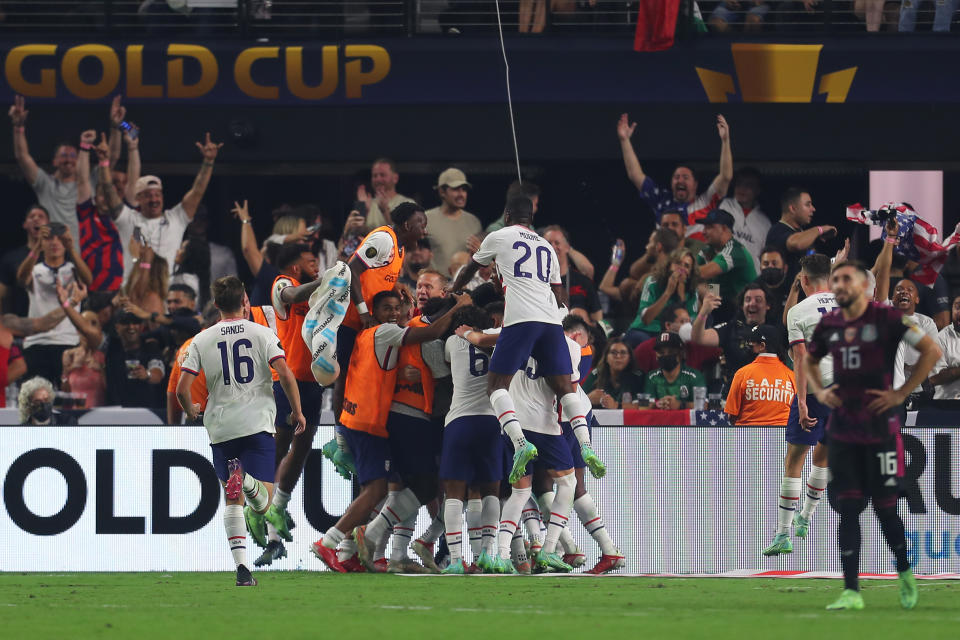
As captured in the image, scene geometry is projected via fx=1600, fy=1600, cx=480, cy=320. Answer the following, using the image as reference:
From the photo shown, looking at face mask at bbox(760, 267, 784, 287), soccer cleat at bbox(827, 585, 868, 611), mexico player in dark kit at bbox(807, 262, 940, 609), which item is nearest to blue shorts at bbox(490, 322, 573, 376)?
mexico player in dark kit at bbox(807, 262, 940, 609)

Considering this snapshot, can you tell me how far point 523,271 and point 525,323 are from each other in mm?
400

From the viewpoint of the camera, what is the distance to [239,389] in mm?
10594

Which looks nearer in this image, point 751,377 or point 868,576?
point 868,576

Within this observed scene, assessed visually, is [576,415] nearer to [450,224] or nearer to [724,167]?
[450,224]

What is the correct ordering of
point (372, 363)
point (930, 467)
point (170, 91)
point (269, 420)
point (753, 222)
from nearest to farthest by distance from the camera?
point (269, 420) < point (372, 363) < point (930, 467) < point (753, 222) < point (170, 91)

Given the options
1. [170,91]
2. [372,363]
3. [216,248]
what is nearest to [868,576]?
[372,363]

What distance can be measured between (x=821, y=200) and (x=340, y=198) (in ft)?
18.7

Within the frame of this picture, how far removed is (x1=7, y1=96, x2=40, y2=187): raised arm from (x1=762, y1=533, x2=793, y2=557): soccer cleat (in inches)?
353

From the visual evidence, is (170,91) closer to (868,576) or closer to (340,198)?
(340,198)

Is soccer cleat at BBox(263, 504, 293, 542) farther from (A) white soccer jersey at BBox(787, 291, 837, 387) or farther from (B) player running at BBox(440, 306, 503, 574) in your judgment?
(A) white soccer jersey at BBox(787, 291, 837, 387)

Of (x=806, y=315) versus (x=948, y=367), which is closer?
(x=806, y=315)

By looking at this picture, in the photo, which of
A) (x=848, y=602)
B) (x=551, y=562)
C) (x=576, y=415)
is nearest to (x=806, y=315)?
(x=576, y=415)

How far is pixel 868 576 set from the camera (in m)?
12.2

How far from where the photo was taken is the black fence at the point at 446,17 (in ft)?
58.3
